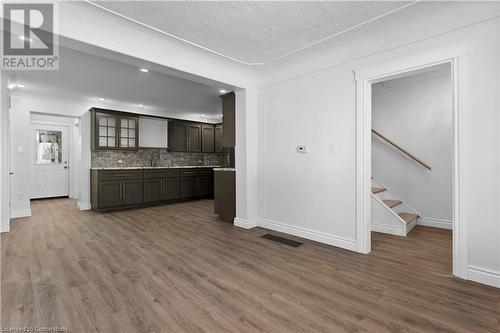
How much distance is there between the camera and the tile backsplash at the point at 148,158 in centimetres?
622

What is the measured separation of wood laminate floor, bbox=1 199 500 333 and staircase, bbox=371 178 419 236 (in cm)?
24

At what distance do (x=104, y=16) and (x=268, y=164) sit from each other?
2.91 meters

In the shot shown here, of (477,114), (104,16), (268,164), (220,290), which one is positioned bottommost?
(220,290)

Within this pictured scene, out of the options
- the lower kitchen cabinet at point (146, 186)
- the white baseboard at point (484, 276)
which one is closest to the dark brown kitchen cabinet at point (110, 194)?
the lower kitchen cabinet at point (146, 186)

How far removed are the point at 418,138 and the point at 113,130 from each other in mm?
6795

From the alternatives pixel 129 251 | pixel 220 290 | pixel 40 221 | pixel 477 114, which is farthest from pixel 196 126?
pixel 477 114

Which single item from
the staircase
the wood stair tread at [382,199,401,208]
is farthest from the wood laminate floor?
the wood stair tread at [382,199,401,208]

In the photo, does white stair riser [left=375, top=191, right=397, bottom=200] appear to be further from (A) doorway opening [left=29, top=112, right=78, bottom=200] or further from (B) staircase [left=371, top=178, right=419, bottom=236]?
(A) doorway opening [left=29, top=112, right=78, bottom=200]

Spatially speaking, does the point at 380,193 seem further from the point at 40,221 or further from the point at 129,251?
the point at 40,221

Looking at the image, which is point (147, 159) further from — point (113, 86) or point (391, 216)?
point (391, 216)

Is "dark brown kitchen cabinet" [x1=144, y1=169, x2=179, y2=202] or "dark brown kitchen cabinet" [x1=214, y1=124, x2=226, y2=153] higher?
"dark brown kitchen cabinet" [x1=214, y1=124, x2=226, y2=153]

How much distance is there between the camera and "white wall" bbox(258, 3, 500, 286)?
86.3 inches

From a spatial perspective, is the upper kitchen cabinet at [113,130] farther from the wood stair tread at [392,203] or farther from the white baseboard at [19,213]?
the wood stair tread at [392,203]

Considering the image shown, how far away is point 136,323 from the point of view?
1688 mm
